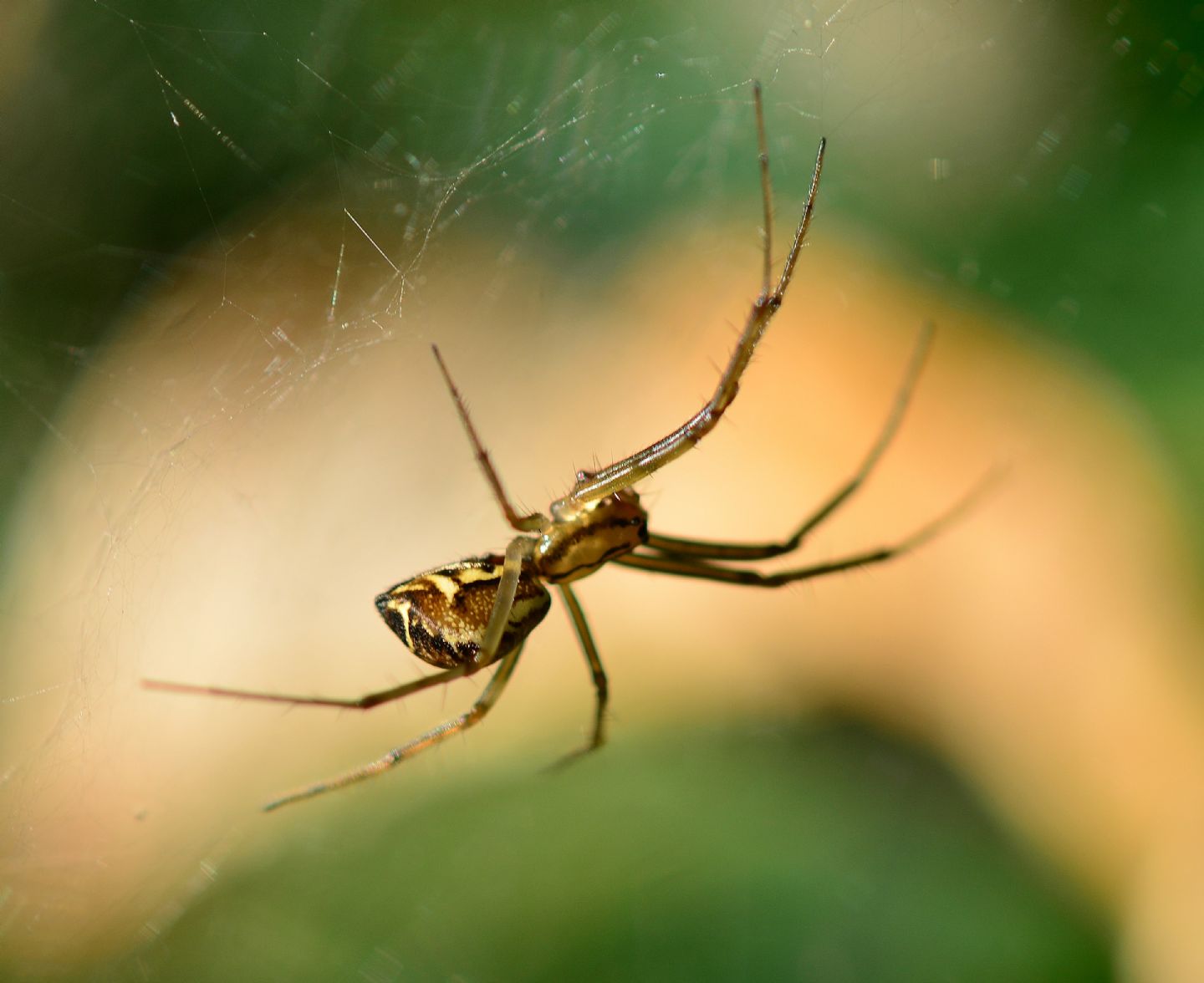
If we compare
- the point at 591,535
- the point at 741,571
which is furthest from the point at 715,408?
the point at 741,571

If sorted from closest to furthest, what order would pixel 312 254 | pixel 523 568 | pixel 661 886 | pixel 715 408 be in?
pixel 715 408
pixel 523 568
pixel 661 886
pixel 312 254

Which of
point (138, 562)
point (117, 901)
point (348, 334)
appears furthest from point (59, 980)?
point (348, 334)

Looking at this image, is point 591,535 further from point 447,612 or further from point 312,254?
point 312,254

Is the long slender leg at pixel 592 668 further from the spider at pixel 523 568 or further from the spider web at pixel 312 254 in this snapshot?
the spider web at pixel 312 254

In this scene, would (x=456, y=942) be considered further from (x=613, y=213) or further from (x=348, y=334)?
(x=613, y=213)

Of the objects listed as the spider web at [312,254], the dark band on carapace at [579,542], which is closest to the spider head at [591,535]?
the dark band on carapace at [579,542]

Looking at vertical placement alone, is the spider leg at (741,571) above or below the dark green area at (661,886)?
above
